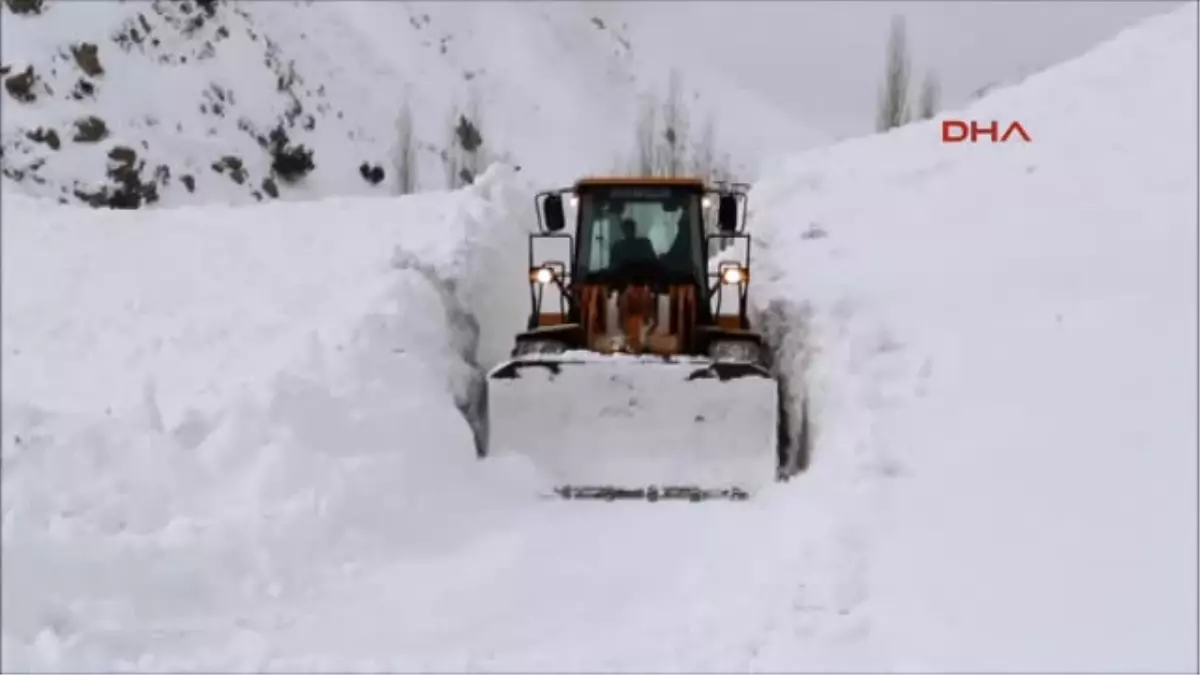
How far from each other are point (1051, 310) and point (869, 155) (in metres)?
13.3

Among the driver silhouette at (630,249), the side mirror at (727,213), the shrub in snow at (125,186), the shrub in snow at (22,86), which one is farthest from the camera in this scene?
the shrub in snow at (22,86)

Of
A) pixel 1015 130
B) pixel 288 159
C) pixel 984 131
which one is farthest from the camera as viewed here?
pixel 288 159

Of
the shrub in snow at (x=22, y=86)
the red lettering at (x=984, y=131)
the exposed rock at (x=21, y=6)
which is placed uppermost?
the exposed rock at (x=21, y=6)

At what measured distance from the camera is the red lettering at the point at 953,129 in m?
19.4

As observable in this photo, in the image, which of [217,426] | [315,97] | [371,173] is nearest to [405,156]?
[371,173]

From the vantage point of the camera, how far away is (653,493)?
8.54m

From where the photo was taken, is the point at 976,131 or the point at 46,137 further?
the point at 46,137

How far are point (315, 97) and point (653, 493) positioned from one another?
4195 centimetres

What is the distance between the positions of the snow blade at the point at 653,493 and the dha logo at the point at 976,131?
9.08m

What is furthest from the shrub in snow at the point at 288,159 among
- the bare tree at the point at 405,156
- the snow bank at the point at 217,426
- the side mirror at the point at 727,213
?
the side mirror at the point at 727,213

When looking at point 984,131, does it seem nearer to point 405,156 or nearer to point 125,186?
point 125,186

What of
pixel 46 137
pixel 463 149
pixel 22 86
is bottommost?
pixel 46 137

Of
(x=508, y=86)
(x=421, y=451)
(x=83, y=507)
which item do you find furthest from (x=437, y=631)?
(x=508, y=86)

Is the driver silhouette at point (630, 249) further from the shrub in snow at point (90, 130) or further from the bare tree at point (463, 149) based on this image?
the bare tree at point (463, 149)
